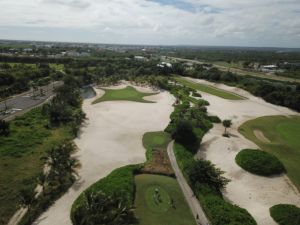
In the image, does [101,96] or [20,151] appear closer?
[20,151]

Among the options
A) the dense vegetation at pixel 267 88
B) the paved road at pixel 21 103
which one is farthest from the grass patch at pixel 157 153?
the dense vegetation at pixel 267 88

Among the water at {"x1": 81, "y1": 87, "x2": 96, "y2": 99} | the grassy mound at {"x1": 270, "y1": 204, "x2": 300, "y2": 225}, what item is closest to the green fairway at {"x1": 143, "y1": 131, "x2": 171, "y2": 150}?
the grassy mound at {"x1": 270, "y1": 204, "x2": 300, "y2": 225}

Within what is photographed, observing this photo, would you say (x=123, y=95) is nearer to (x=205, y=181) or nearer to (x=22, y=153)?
(x=22, y=153)

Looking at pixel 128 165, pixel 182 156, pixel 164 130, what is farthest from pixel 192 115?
pixel 128 165

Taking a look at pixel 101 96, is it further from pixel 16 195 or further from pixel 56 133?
pixel 16 195

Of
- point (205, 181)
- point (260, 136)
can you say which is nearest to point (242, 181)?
point (205, 181)

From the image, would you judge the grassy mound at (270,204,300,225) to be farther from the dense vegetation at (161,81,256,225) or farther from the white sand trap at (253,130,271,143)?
the white sand trap at (253,130,271,143)
